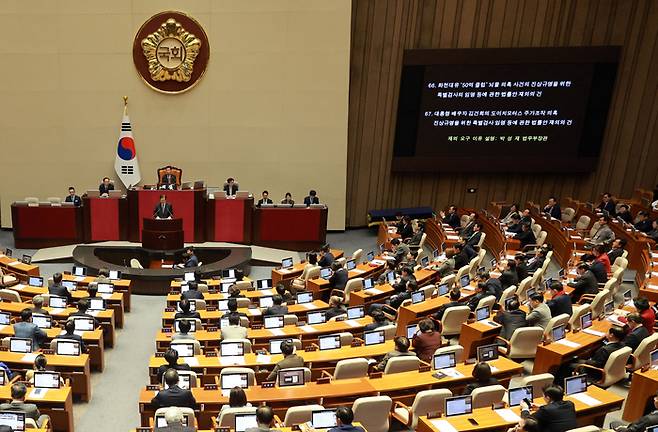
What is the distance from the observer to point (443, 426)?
5.40m

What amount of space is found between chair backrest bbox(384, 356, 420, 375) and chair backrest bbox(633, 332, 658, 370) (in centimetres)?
271

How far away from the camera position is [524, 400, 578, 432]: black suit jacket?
5.21m

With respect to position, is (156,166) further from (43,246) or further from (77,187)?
(43,246)

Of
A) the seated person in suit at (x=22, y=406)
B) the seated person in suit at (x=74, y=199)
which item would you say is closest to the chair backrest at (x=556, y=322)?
the seated person in suit at (x=22, y=406)

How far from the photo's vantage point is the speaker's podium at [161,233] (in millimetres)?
12852

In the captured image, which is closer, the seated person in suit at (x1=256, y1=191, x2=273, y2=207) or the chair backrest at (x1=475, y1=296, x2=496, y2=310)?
the chair backrest at (x1=475, y1=296, x2=496, y2=310)


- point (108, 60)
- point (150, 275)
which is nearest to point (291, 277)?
point (150, 275)

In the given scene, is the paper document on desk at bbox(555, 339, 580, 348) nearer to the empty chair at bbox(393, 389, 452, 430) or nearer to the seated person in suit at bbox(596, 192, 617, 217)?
the empty chair at bbox(393, 389, 452, 430)

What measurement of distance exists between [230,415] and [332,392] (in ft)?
3.99

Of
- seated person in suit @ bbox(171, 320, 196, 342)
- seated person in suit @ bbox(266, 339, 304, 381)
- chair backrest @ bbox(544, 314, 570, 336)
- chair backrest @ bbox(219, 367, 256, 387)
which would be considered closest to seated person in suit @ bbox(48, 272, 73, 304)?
seated person in suit @ bbox(171, 320, 196, 342)

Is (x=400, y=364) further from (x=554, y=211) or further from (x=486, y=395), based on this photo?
(x=554, y=211)

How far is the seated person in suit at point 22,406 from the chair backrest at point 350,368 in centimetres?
294

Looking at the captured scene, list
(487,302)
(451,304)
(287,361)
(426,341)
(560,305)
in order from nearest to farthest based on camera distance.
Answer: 1. (287,361)
2. (426,341)
3. (560,305)
4. (487,302)
5. (451,304)

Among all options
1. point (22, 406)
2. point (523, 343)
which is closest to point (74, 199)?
point (22, 406)
